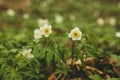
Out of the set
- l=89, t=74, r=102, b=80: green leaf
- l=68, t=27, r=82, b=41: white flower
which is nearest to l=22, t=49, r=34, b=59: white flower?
l=68, t=27, r=82, b=41: white flower

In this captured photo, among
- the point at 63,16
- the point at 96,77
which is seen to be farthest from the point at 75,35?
the point at 63,16

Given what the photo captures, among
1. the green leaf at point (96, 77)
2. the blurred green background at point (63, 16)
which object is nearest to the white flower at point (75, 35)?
the green leaf at point (96, 77)

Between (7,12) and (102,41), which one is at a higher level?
(7,12)

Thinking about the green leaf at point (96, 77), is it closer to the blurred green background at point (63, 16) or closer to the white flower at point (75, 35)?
the white flower at point (75, 35)

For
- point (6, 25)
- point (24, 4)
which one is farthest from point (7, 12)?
point (24, 4)

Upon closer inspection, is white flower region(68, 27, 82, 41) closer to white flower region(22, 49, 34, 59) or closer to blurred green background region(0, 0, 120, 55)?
white flower region(22, 49, 34, 59)

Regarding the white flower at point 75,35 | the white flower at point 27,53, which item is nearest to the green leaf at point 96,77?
the white flower at point 75,35

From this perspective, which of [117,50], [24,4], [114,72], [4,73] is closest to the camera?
[4,73]

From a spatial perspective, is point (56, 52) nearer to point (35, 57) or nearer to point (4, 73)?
point (35, 57)

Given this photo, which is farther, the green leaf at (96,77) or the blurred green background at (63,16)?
the blurred green background at (63,16)

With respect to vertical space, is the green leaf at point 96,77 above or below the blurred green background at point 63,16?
below

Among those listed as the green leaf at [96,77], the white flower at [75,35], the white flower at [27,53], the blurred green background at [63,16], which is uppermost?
the blurred green background at [63,16]
